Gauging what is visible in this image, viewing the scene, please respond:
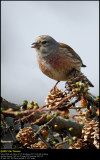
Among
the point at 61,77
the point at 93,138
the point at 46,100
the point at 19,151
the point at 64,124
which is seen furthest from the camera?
the point at 61,77

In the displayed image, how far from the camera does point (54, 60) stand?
13.6 feet

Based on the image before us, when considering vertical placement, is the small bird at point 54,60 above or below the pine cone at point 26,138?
above

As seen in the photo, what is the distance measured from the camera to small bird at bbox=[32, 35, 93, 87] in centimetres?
405

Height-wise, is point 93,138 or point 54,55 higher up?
point 54,55

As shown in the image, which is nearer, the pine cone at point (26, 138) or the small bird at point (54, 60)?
the pine cone at point (26, 138)

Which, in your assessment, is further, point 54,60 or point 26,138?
point 54,60

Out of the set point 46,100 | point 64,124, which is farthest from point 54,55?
point 46,100

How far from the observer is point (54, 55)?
4262 mm

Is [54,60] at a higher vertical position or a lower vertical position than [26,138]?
higher

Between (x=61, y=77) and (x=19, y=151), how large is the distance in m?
1.77

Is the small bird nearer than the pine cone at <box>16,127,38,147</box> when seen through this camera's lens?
No

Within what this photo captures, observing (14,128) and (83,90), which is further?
(14,128)

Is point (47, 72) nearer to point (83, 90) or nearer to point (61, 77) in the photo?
point (61, 77)

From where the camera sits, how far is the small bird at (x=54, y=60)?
405 cm
